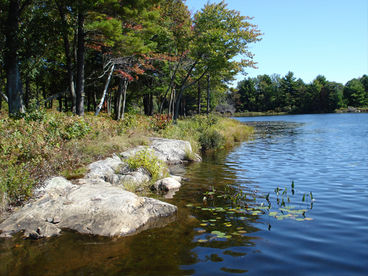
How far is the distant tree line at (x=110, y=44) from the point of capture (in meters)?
13.9

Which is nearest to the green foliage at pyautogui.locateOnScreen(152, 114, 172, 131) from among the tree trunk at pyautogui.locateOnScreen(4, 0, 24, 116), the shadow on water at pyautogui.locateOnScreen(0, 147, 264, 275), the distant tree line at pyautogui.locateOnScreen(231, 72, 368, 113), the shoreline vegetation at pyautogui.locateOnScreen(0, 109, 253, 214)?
the shoreline vegetation at pyautogui.locateOnScreen(0, 109, 253, 214)

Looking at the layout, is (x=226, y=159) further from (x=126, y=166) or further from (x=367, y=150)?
(x=367, y=150)

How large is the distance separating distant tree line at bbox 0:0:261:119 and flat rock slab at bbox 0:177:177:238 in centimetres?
813

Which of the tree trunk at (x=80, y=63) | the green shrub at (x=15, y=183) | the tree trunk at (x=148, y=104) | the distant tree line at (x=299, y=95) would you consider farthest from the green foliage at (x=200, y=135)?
the distant tree line at (x=299, y=95)

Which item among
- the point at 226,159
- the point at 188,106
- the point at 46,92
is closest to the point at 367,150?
the point at 226,159

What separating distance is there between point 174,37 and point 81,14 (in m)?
10.6

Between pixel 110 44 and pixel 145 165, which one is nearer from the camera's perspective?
pixel 145 165

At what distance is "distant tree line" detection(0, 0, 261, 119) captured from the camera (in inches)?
547

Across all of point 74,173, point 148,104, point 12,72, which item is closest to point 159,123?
point 12,72

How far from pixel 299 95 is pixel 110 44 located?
95.8m

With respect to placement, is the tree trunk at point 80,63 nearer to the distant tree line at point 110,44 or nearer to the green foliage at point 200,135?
the distant tree line at point 110,44

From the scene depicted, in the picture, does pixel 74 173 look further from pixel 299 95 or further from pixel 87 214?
pixel 299 95

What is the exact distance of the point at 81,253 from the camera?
15.4ft

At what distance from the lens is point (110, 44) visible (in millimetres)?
14938
